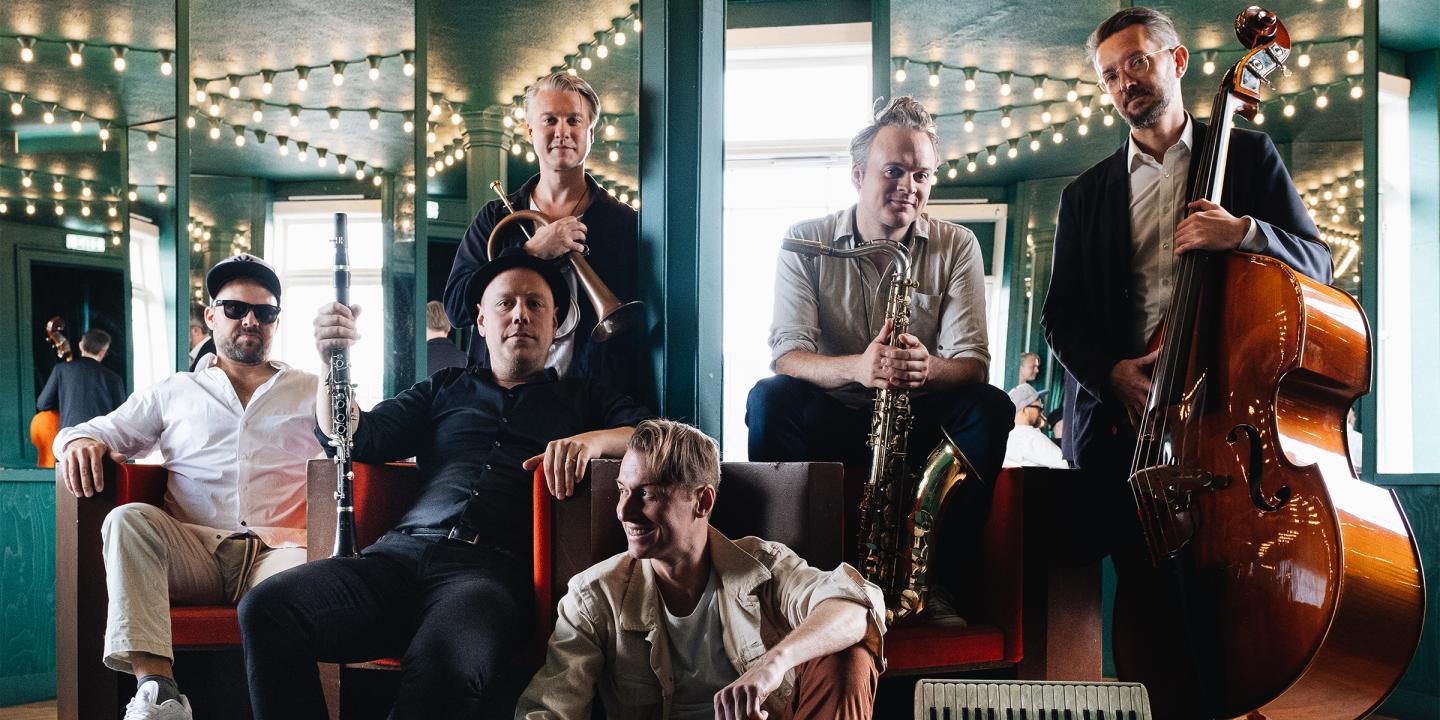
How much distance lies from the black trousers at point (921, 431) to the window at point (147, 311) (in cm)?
255

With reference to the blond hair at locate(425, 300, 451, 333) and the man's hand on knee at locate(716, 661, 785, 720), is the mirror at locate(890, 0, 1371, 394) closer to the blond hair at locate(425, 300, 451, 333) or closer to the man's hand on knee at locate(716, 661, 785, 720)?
the blond hair at locate(425, 300, 451, 333)

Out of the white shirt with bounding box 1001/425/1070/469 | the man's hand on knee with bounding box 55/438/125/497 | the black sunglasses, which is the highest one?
the black sunglasses

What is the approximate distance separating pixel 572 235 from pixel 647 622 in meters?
1.31

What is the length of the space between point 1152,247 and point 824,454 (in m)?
0.99

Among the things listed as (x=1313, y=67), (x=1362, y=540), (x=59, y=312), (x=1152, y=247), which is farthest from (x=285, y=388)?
(x=1313, y=67)

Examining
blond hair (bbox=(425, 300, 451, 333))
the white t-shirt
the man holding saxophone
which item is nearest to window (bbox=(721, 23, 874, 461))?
blond hair (bbox=(425, 300, 451, 333))

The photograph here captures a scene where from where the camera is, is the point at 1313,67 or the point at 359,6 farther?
the point at 359,6

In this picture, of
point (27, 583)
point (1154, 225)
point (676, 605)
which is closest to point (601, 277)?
point (676, 605)

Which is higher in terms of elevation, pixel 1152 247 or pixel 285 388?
pixel 1152 247

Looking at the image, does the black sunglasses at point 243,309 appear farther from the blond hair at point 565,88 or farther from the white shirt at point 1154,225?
the white shirt at point 1154,225

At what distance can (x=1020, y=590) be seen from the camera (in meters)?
2.79

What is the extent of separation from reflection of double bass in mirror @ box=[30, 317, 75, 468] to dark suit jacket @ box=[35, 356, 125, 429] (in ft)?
0.09

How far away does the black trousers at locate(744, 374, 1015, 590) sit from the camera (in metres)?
2.88

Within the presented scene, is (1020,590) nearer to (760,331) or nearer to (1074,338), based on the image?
(1074,338)
